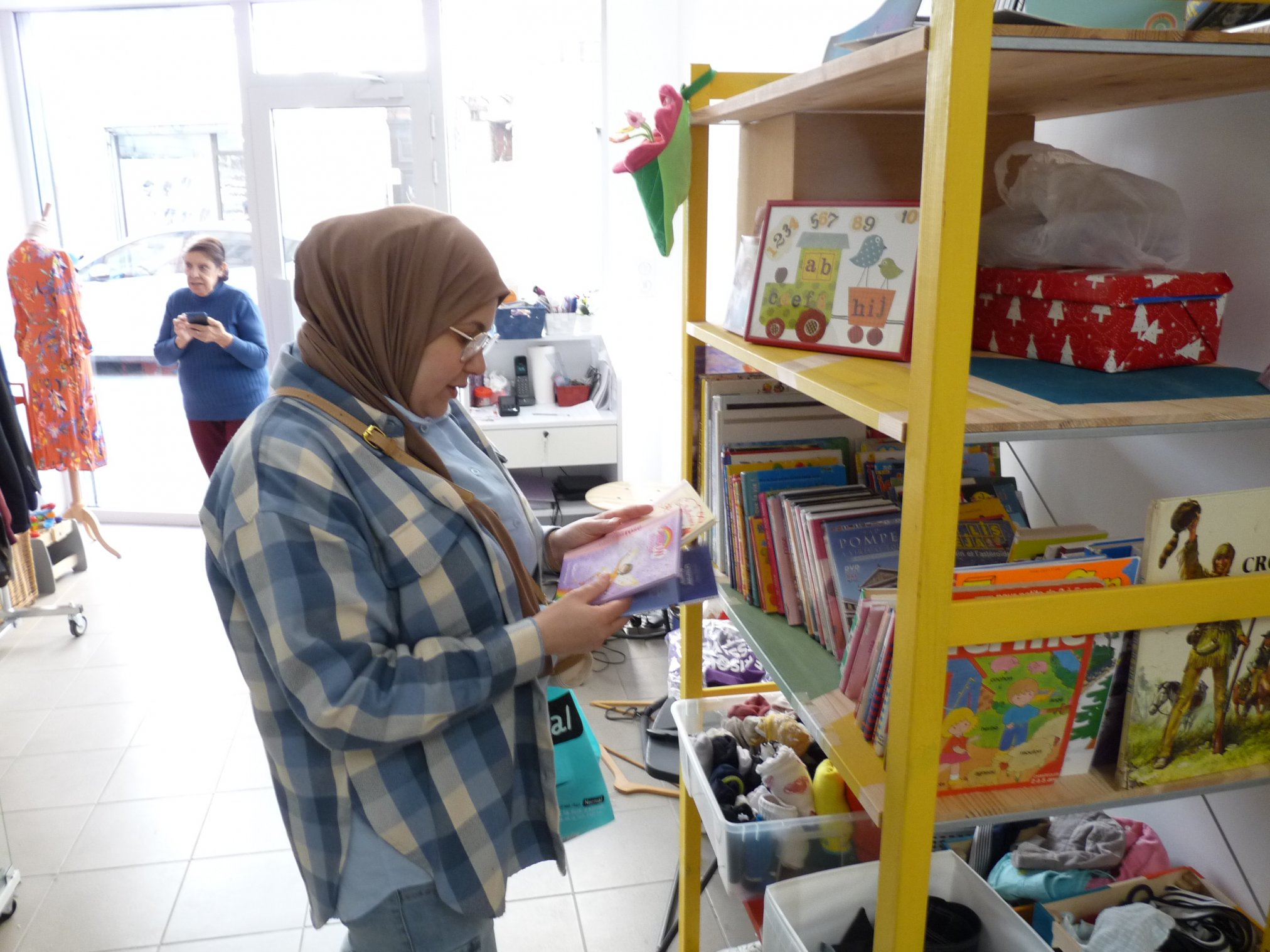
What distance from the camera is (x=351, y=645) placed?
3.66 ft

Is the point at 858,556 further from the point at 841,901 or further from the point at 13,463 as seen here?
the point at 13,463

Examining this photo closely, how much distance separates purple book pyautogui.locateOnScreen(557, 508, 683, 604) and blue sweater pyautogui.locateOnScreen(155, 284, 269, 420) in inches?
125

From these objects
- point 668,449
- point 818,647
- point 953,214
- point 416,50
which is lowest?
point 668,449

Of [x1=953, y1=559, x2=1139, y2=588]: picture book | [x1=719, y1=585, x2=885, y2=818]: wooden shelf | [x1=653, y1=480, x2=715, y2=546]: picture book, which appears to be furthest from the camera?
[x1=653, y1=480, x2=715, y2=546]: picture book

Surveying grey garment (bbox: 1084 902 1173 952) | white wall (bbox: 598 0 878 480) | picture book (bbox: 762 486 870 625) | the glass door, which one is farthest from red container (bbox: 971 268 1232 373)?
the glass door

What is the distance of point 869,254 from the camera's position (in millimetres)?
1173

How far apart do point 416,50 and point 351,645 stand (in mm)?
4439

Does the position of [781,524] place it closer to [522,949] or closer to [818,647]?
[818,647]

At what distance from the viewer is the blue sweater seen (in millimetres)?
4125

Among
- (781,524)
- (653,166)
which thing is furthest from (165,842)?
(653,166)

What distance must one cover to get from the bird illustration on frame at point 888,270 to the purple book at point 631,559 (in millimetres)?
424

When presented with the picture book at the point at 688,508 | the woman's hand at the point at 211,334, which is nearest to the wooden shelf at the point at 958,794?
the picture book at the point at 688,508

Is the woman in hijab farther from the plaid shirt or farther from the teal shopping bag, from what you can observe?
the teal shopping bag

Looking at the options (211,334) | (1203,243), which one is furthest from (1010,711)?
(211,334)
